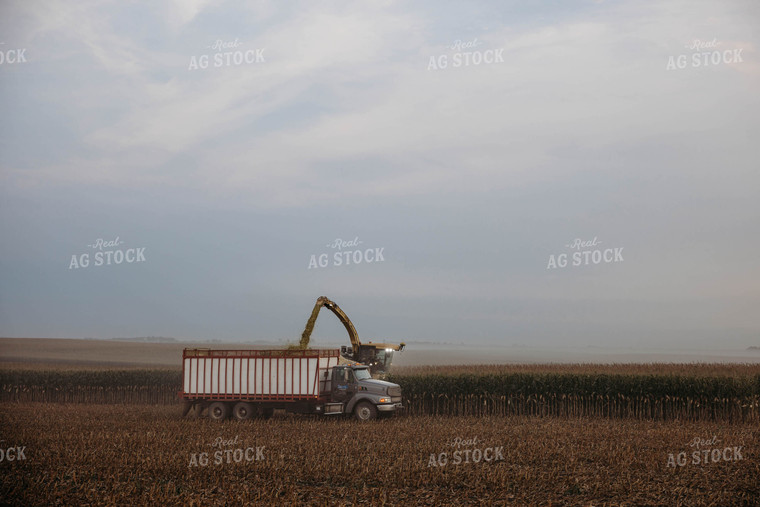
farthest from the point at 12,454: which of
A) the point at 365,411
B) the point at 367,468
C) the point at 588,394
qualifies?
the point at 588,394

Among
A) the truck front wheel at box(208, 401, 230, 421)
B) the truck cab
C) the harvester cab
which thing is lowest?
the truck front wheel at box(208, 401, 230, 421)

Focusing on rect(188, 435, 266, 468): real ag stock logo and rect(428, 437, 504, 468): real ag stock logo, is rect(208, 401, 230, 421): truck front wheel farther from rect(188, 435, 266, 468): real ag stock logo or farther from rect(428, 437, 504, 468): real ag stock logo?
rect(428, 437, 504, 468): real ag stock logo

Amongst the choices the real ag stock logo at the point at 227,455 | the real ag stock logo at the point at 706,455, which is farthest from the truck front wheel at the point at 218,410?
the real ag stock logo at the point at 706,455

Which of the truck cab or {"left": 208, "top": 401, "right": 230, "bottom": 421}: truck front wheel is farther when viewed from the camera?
{"left": 208, "top": 401, "right": 230, "bottom": 421}: truck front wheel

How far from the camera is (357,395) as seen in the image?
26469 millimetres

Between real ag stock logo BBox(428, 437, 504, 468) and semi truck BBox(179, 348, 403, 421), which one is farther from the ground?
semi truck BBox(179, 348, 403, 421)

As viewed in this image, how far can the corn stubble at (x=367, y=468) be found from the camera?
1416cm

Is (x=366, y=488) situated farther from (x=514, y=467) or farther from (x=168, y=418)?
(x=168, y=418)

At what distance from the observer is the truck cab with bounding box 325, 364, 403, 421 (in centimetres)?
2636

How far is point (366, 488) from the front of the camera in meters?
14.6

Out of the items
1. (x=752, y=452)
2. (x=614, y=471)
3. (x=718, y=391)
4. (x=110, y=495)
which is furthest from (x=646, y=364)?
(x=110, y=495)

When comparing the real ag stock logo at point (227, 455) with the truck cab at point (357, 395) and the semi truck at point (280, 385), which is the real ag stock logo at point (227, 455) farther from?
the truck cab at point (357, 395)

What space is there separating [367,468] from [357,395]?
10.2m

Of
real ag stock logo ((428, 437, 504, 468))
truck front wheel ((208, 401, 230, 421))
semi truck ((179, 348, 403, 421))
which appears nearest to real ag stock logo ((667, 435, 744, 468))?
real ag stock logo ((428, 437, 504, 468))
